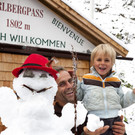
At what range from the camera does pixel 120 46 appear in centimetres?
504

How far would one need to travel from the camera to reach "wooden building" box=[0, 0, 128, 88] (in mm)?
4445

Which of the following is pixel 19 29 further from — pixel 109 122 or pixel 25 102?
pixel 25 102

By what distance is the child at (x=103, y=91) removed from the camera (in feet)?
9.52

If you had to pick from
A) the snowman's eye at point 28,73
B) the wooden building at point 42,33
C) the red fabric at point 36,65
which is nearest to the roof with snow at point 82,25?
the wooden building at point 42,33

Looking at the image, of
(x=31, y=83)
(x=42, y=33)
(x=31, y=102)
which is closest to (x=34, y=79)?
(x=31, y=83)

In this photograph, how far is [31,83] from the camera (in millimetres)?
1879

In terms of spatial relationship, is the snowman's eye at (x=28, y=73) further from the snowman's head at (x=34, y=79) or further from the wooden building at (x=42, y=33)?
the wooden building at (x=42, y=33)

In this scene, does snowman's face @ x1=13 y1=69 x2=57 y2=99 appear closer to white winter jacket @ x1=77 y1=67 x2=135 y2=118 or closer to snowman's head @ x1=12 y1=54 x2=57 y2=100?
snowman's head @ x1=12 y1=54 x2=57 y2=100

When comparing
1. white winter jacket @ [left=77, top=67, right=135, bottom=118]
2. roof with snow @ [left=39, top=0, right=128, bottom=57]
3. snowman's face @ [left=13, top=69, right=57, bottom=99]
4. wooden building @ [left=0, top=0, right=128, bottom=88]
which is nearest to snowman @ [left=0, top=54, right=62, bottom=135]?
snowman's face @ [left=13, top=69, right=57, bottom=99]

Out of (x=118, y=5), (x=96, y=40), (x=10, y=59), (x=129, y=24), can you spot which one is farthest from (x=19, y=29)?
(x=118, y=5)

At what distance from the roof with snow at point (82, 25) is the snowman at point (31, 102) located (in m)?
2.83

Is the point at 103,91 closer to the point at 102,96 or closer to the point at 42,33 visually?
the point at 102,96

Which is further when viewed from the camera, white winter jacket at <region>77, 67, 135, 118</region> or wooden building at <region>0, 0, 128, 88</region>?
wooden building at <region>0, 0, 128, 88</region>

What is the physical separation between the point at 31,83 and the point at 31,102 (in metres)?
0.15
